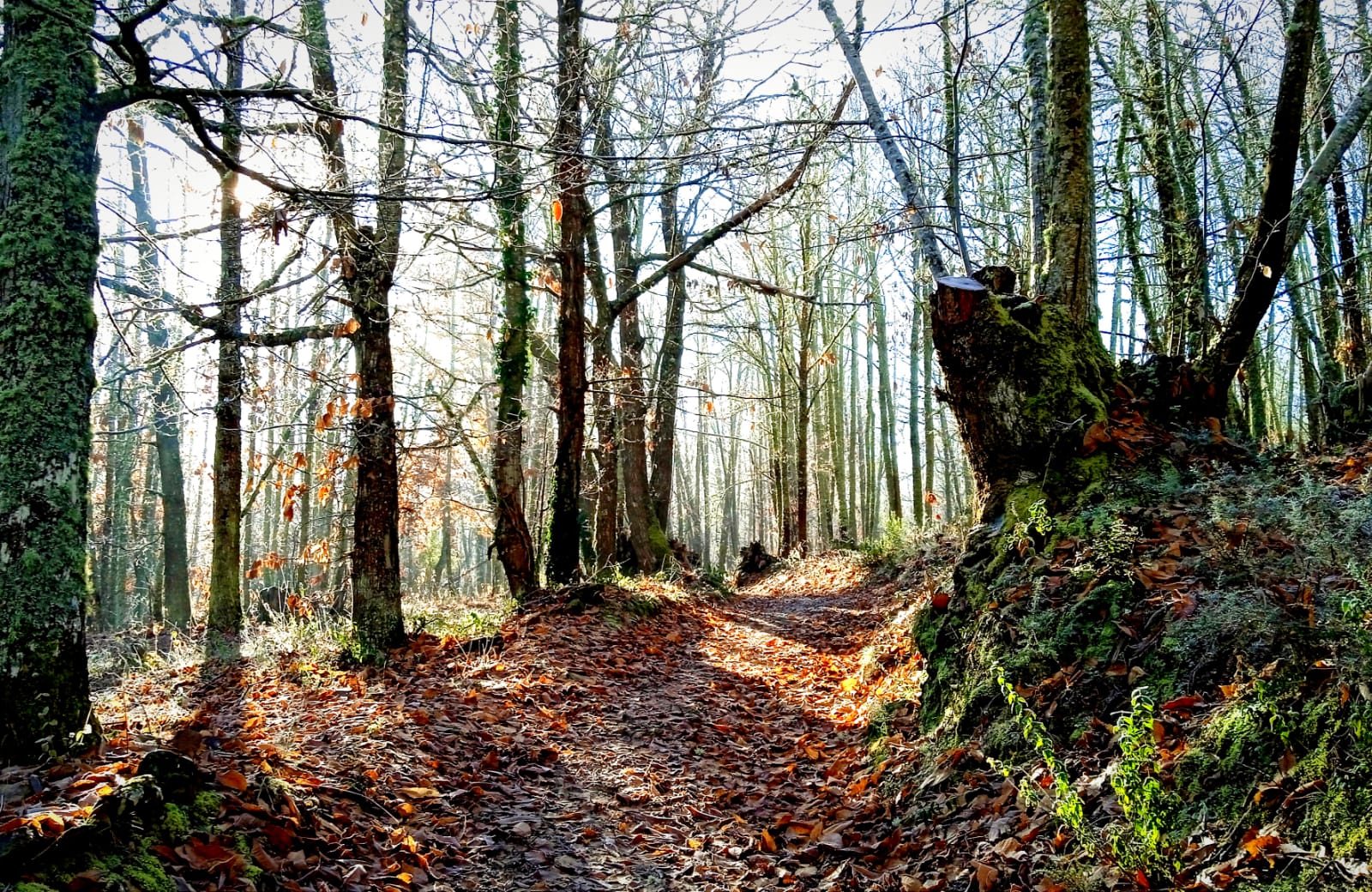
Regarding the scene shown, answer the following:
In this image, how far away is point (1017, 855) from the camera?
9.53ft

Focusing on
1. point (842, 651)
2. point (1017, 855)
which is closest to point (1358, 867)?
point (1017, 855)

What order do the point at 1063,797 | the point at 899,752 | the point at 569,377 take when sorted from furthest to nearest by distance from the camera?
the point at 569,377
the point at 899,752
the point at 1063,797

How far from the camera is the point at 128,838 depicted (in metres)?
2.63

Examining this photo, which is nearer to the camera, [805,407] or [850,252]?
[805,407]

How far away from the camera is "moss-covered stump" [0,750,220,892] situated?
2.31 meters

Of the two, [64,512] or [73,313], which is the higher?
[73,313]

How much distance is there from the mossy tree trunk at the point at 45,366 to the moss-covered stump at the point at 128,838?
66cm

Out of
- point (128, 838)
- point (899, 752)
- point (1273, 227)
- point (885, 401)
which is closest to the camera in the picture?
point (128, 838)

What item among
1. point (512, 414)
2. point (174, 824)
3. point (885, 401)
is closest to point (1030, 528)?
point (174, 824)

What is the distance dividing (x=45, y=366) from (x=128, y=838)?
2.12 metres

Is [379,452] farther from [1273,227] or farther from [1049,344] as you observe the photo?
[1273,227]

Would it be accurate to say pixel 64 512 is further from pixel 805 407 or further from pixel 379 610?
pixel 805 407

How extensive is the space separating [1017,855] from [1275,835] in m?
0.94

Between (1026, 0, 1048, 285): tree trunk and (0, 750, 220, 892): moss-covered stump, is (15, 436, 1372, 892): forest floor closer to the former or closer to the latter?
(0, 750, 220, 892): moss-covered stump
